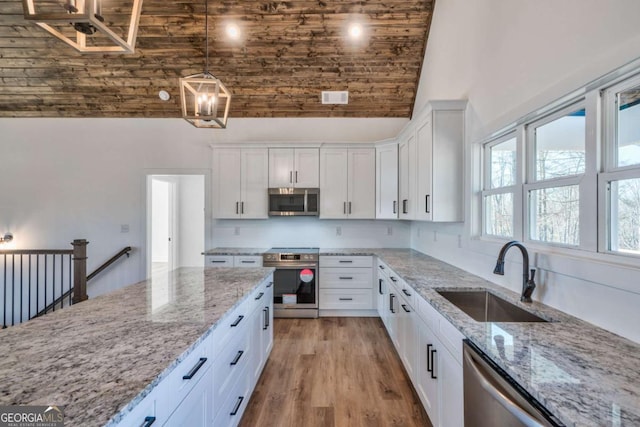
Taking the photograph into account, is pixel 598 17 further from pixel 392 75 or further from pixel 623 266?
pixel 392 75

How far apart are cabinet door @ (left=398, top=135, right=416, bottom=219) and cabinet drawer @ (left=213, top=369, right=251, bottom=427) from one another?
8.16 feet

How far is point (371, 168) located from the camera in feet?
14.2

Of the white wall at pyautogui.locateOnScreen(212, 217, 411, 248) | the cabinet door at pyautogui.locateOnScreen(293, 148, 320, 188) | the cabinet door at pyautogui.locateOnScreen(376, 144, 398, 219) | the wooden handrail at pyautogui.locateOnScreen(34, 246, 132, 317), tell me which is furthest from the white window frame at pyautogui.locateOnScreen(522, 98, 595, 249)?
the wooden handrail at pyautogui.locateOnScreen(34, 246, 132, 317)

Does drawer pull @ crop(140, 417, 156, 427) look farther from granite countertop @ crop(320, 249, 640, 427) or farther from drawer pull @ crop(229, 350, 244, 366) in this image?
granite countertop @ crop(320, 249, 640, 427)

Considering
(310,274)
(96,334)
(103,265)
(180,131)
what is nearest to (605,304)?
(96,334)

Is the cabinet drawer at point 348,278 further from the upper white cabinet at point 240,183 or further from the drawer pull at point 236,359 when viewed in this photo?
the drawer pull at point 236,359

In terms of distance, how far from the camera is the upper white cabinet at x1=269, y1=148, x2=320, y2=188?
4324mm

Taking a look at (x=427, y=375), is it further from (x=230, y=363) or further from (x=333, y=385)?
(x=230, y=363)

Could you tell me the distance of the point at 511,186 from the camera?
86.8 inches

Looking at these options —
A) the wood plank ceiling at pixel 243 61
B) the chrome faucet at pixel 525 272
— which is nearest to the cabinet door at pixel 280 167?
the wood plank ceiling at pixel 243 61

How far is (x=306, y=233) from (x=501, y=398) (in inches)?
149

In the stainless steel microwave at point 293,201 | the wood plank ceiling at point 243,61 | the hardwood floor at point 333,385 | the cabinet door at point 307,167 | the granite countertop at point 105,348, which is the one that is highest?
the wood plank ceiling at point 243,61

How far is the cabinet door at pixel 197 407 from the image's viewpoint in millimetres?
1079

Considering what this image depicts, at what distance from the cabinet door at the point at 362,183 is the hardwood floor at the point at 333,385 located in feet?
5.57
